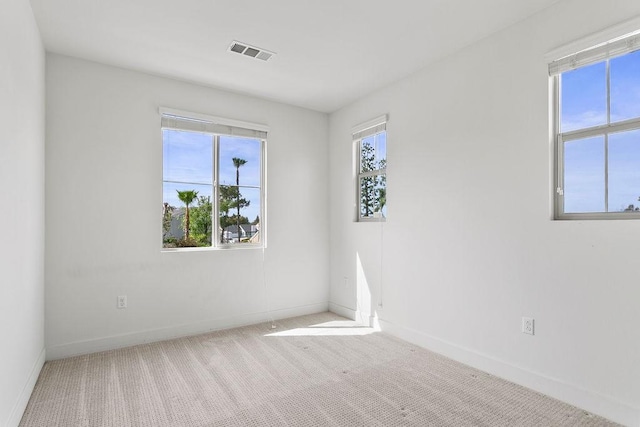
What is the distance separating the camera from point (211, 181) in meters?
3.95

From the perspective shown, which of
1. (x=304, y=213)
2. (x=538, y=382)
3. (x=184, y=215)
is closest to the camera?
(x=538, y=382)

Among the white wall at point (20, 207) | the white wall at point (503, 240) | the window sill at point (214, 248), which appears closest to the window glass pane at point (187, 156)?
the window sill at point (214, 248)

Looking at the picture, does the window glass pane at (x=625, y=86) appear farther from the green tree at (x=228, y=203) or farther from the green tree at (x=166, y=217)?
the green tree at (x=166, y=217)

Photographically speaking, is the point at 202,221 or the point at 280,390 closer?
the point at 280,390

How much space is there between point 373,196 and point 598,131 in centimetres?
224

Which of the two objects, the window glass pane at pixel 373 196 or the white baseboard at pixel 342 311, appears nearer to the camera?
the window glass pane at pixel 373 196

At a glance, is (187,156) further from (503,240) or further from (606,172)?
(606,172)

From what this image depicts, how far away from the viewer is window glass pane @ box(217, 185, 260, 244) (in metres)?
4.05

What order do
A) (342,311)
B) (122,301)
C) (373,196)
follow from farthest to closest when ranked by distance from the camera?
(342,311), (373,196), (122,301)

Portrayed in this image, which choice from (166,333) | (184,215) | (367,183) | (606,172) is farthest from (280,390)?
(606,172)

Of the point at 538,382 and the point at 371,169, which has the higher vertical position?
the point at 371,169

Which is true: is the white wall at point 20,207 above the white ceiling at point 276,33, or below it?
below

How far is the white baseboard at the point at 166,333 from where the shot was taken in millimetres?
3107

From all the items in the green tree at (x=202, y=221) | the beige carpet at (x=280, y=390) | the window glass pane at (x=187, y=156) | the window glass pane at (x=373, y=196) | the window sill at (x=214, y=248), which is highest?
the window glass pane at (x=187, y=156)
